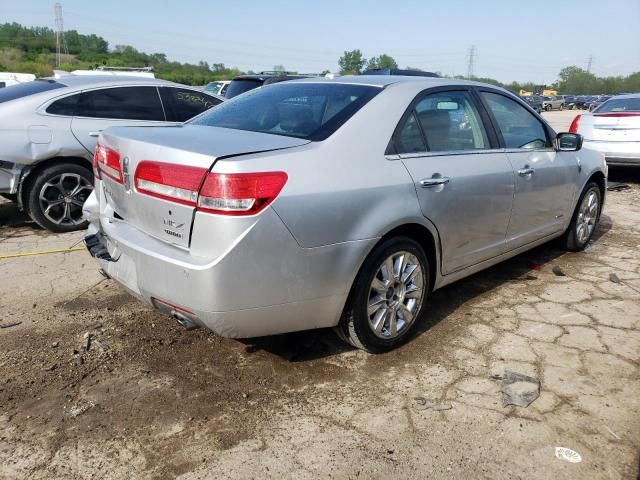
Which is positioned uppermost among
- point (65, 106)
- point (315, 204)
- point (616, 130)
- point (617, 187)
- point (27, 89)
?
point (27, 89)

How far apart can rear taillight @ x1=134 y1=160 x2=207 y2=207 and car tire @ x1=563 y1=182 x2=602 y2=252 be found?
3.90 meters

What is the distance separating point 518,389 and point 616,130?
22.9 ft

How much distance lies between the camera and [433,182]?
122 inches

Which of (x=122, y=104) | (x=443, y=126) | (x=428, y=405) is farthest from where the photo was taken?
(x=122, y=104)

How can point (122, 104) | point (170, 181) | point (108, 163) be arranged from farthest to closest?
point (122, 104), point (108, 163), point (170, 181)

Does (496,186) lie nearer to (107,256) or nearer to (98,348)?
(107,256)

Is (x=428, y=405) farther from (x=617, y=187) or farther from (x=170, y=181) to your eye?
(x=617, y=187)

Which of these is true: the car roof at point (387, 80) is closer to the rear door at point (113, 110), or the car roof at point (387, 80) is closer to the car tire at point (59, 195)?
the rear door at point (113, 110)

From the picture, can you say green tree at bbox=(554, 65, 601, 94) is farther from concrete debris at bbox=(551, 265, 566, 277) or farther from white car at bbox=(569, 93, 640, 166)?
concrete debris at bbox=(551, 265, 566, 277)

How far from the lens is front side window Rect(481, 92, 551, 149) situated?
3.90m

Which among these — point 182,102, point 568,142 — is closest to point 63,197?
point 182,102

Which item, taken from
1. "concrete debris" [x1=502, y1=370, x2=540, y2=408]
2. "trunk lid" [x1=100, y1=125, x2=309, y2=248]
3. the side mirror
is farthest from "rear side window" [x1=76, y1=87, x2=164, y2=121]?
"concrete debris" [x1=502, y1=370, x2=540, y2=408]

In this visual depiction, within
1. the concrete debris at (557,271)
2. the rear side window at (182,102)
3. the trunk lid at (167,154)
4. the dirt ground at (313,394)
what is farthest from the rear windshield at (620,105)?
the trunk lid at (167,154)

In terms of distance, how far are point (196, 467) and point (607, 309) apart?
10.2 feet
